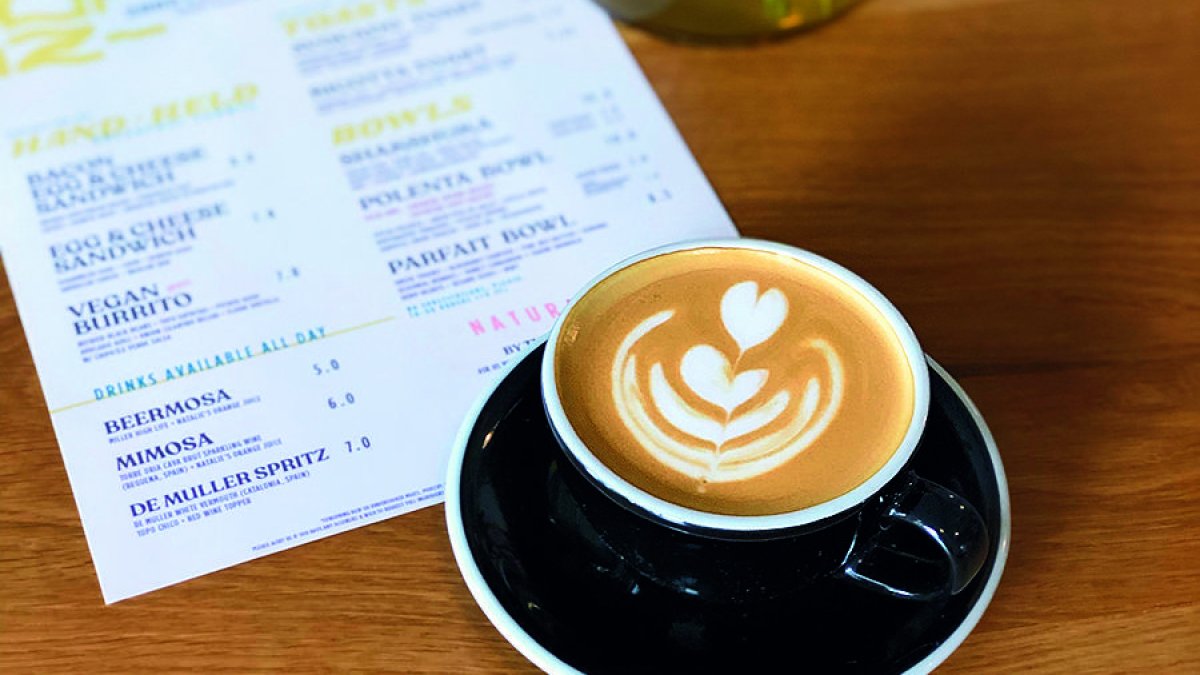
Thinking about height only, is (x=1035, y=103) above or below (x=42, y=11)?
below

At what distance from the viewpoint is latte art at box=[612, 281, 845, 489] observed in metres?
0.43

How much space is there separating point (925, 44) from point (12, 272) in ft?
1.73

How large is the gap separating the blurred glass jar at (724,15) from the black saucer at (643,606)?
12.7 inches

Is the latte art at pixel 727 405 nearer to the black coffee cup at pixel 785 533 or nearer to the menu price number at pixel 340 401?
the black coffee cup at pixel 785 533

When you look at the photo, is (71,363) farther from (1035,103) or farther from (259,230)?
(1035,103)

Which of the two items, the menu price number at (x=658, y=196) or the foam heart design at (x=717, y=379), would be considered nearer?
the foam heart design at (x=717, y=379)

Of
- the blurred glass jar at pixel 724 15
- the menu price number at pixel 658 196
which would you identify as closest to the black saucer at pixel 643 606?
the menu price number at pixel 658 196

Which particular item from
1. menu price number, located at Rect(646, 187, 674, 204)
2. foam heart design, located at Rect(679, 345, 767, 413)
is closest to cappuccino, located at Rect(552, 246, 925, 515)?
foam heart design, located at Rect(679, 345, 767, 413)

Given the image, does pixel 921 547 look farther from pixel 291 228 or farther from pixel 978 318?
pixel 291 228

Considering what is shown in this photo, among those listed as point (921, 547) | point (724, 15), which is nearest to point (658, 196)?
point (724, 15)

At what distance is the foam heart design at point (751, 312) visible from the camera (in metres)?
0.46

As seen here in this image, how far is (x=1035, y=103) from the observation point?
0.67 metres

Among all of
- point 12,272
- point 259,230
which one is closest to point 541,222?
point 259,230

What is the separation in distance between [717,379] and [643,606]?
9 cm
